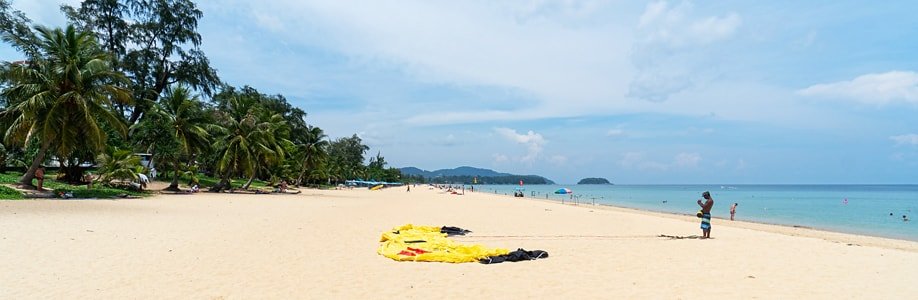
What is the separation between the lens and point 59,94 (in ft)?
65.3

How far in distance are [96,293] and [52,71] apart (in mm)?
19181

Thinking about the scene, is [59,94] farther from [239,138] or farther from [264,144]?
[264,144]

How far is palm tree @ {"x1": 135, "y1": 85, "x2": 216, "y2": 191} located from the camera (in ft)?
89.8

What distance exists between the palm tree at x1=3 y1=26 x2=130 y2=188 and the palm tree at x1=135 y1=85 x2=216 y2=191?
21.2 ft

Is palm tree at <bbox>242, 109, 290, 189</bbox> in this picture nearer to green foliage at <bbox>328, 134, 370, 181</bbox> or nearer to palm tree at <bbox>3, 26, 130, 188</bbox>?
palm tree at <bbox>3, 26, 130, 188</bbox>

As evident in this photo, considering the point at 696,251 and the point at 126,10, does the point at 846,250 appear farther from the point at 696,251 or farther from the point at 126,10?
the point at 126,10

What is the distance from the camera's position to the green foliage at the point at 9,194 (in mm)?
16489

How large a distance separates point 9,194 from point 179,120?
11.9m

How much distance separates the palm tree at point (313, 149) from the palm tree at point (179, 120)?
75.2ft

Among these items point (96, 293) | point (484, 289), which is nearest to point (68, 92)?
point (96, 293)

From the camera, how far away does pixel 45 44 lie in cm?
1977

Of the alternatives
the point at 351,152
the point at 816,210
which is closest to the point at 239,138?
the point at 816,210

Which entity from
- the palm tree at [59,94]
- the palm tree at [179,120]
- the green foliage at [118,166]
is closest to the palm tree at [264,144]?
the palm tree at [179,120]

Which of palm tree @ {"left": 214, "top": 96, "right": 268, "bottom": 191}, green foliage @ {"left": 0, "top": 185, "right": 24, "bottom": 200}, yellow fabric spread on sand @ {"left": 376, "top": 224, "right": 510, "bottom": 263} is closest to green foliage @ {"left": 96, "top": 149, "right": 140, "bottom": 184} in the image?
green foliage @ {"left": 0, "top": 185, "right": 24, "bottom": 200}
